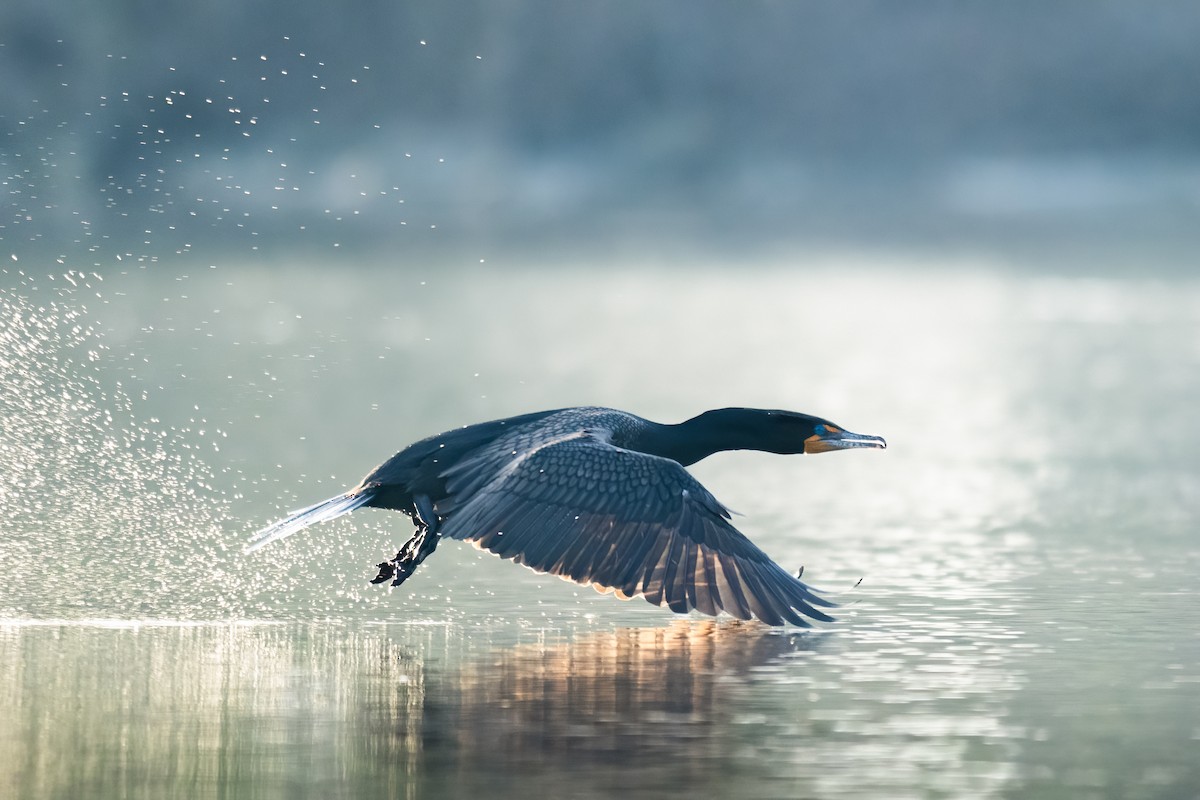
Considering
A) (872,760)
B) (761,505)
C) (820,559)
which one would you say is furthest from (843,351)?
(872,760)

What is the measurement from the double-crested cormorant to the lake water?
0.31m

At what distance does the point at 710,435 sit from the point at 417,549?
1845 mm

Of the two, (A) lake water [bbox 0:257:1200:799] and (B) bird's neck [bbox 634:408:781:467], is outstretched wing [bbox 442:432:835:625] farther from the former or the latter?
(B) bird's neck [bbox 634:408:781:467]

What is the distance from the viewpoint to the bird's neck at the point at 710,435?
1269 cm

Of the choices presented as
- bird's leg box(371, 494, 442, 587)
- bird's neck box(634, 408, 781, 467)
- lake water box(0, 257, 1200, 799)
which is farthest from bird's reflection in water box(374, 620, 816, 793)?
Result: bird's neck box(634, 408, 781, 467)

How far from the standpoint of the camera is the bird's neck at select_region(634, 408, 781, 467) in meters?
12.7

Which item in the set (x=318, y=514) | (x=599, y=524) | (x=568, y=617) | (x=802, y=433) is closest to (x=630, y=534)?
(x=599, y=524)

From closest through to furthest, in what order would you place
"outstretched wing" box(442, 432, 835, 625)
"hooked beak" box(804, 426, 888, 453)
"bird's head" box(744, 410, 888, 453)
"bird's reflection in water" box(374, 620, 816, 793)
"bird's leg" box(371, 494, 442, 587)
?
"bird's reflection in water" box(374, 620, 816, 793), "outstretched wing" box(442, 432, 835, 625), "bird's leg" box(371, 494, 442, 587), "hooked beak" box(804, 426, 888, 453), "bird's head" box(744, 410, 888, 453)

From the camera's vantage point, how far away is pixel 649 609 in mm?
12180

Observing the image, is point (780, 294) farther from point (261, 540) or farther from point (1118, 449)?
point (261, 540)

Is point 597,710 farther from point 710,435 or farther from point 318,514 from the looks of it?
point 710,435

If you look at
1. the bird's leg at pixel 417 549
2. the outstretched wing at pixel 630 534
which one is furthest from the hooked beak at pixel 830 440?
the bird's leg at pixel 417 549

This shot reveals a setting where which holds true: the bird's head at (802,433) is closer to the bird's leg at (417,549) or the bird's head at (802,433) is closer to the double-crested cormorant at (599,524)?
the double-crested cormorant at (599,524)

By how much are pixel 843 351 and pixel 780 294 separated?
2739cm
